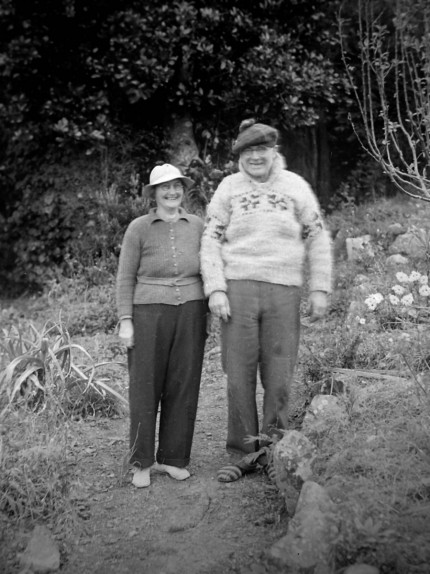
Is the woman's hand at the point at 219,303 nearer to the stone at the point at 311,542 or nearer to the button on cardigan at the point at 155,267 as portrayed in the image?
the button on cardigan at the point at 155,267

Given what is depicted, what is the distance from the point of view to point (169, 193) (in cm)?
361

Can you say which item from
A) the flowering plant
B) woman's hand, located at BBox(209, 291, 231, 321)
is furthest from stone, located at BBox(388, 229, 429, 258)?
woman's hand, located at BBox(209, 291, 231, 321)

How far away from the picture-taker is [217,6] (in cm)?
793

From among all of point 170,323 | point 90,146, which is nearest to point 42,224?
point 90,146

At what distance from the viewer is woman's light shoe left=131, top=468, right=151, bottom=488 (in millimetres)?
3648

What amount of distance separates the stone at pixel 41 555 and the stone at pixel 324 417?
1.35 metres

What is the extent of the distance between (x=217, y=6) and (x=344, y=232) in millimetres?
3142

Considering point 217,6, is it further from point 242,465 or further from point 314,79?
point 242,465

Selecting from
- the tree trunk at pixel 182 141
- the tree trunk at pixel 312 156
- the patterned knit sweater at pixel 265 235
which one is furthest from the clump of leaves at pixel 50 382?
the tree trunk at pixel 312 156

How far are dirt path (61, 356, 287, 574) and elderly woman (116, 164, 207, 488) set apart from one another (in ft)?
0.59

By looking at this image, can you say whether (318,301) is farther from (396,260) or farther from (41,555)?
(396,260)

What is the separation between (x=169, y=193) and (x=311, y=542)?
6.35ft

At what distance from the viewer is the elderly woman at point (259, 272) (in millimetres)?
3590

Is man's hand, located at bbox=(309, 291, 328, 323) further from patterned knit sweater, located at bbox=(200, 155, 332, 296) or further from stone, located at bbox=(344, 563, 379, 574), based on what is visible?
stone, located at bbox=(344, 563, 379, 574)
